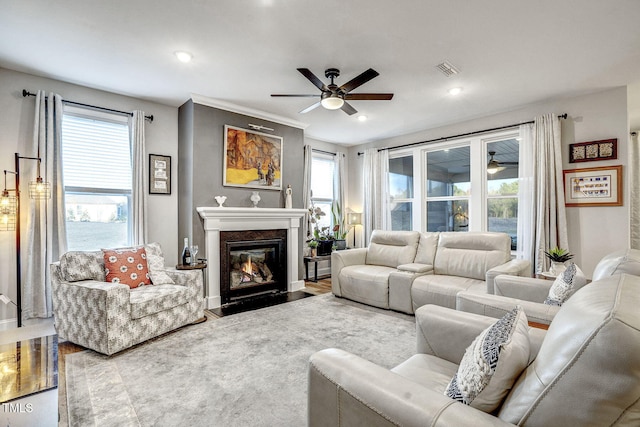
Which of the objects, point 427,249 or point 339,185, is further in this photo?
point 339,185

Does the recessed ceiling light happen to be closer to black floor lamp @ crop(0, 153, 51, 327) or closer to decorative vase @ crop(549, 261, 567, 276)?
black floor lamp @ crop(0, 153, 51, 327)

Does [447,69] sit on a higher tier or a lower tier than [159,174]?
higher

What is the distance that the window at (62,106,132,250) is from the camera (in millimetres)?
3564

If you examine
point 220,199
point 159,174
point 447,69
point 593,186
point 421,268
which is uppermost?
point 447,69

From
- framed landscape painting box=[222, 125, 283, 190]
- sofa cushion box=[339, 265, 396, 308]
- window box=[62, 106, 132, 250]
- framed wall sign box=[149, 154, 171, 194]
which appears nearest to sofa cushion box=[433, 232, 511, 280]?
sofa cushion box=[339, 265, 396, 308]

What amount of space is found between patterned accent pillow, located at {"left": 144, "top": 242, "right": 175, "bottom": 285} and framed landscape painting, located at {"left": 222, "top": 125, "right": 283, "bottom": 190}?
4.07ft

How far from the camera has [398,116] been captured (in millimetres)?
4742

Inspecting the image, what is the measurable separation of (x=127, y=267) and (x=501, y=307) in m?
3.37

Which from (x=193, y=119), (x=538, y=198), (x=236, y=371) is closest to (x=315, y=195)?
(x=193, y=119)

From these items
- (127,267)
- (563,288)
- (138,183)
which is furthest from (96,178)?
(563,288)

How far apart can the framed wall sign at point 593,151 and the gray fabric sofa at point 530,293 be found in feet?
7.82

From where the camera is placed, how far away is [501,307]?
76.7 inches

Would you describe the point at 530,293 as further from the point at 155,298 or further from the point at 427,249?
the point at 155,298

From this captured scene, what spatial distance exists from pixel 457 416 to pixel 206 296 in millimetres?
3680
